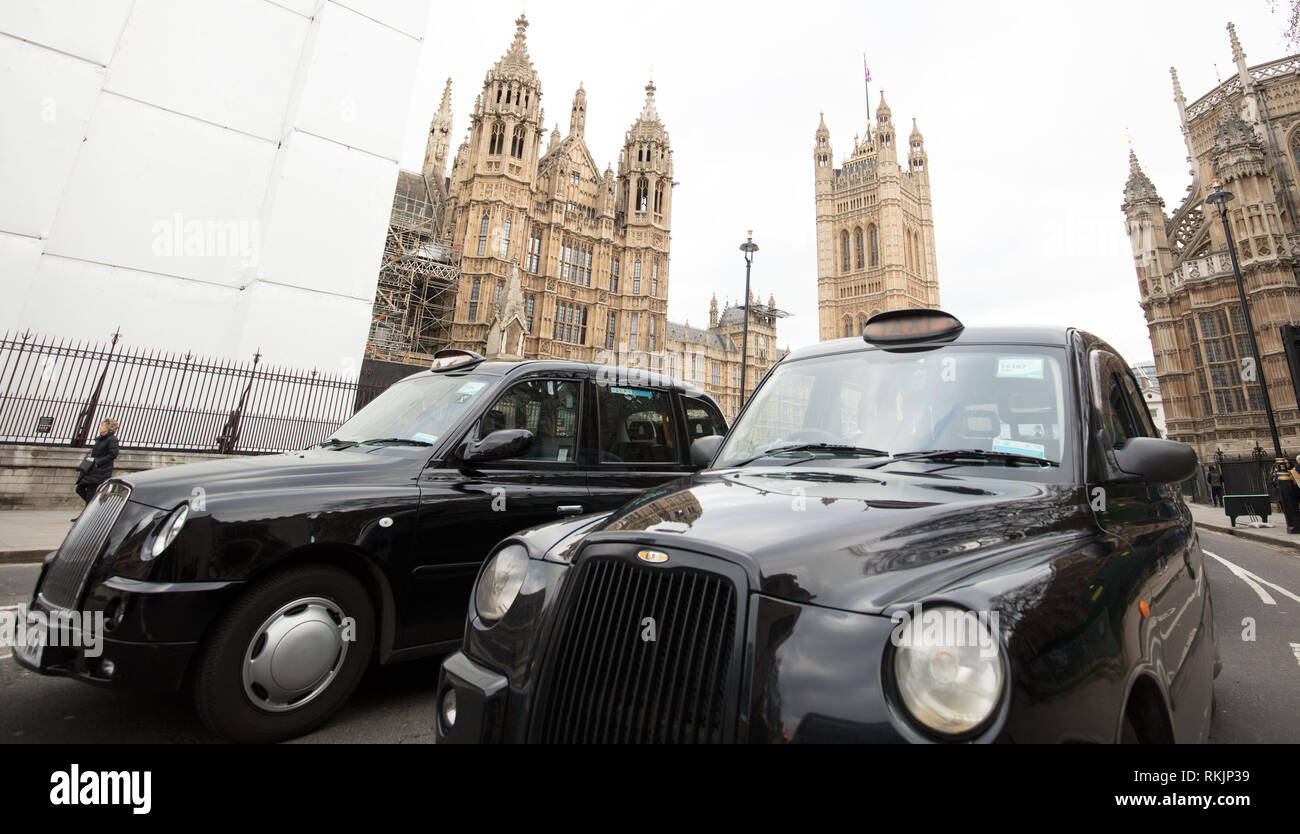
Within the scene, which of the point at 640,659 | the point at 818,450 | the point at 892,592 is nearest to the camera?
the point at 892,592

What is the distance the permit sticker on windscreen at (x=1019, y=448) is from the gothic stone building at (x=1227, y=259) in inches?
1396

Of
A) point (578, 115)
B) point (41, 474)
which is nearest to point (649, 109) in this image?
point (578, 115)

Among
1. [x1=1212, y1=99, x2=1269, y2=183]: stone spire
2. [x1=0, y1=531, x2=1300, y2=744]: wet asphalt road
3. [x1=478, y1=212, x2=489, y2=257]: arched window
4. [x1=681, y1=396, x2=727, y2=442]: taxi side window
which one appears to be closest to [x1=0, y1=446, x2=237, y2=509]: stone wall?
[x1=0, y1=531, x2=1300, y2=744]: wet asphalt road

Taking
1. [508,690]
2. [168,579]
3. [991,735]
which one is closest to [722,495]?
[508,690]

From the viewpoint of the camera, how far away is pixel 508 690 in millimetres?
1606

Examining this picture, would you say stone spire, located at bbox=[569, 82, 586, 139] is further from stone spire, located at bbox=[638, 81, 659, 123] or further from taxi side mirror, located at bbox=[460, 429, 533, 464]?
taxi side mirror, located at bbox=[460, 429, 533, 464]

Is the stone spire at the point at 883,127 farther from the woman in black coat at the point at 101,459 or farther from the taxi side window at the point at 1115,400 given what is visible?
the woman in black coat at the point at 101,459

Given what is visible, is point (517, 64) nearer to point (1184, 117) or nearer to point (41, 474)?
point (41, 474)

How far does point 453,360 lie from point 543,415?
107 centimetres

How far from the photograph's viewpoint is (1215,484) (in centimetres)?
2380

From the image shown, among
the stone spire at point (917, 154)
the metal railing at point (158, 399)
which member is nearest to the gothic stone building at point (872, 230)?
the stone spire at point (917, 154)

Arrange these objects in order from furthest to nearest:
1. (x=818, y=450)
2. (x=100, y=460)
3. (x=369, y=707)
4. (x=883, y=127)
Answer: (x=883, y=127) < (x=100, y=460) < (x=369, y=707) < (x=818, y=450)

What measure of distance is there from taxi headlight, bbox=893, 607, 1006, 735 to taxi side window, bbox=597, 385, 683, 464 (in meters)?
3.33

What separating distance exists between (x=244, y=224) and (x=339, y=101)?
4200mm
